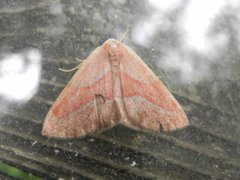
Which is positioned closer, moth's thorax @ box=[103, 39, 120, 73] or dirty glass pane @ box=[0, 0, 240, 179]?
dirty glass pane @ box=[0, 0, 240, 179]

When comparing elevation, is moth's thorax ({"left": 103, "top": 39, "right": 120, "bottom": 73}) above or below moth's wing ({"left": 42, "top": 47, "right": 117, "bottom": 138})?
above

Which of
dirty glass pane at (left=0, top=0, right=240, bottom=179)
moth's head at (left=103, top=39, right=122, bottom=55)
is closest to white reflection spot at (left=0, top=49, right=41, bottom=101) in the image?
dirty glass pane at (left=0, top=0, right=240, bottom=179)

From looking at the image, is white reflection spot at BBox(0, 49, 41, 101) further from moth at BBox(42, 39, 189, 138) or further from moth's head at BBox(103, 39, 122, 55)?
moth's head at BBox(103, 39, 122, 55)

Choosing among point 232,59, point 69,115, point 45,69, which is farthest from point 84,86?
point 232,59

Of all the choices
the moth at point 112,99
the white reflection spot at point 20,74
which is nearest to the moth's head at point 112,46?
the moth at point 112,99

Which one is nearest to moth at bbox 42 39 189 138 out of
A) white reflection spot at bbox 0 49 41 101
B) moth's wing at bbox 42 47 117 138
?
moth's wing at bbox 42 47 117 138

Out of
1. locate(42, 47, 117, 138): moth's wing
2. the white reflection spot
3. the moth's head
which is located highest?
the moth's head

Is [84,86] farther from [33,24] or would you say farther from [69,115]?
[33,24]
